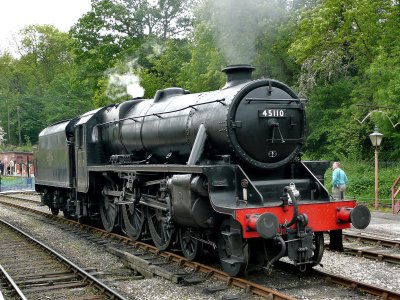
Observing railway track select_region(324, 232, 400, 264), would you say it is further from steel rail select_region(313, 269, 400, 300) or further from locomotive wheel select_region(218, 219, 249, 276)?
locomotive wheel select_region(218, 219, 249, 276)

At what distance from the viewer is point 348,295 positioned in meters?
6.95

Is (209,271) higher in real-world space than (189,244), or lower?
lower

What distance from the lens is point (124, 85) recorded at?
67.0 feet

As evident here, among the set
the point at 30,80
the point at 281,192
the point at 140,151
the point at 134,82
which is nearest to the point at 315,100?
the point at 134,82

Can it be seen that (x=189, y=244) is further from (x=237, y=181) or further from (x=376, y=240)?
(x=376, y=240)

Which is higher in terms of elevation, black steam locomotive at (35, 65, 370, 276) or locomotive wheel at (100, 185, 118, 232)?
black steam locomotive at (35, 65, 370, 276)

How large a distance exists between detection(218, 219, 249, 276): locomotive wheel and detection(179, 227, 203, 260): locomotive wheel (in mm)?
1111

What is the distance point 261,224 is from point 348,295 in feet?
4.95

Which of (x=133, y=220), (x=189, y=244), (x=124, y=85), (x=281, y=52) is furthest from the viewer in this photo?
(x=281, y=52)

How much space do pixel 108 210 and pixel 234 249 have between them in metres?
6.56

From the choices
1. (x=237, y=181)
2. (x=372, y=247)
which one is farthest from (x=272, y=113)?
(x=372, y=247)

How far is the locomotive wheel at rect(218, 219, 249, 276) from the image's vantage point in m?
7.41

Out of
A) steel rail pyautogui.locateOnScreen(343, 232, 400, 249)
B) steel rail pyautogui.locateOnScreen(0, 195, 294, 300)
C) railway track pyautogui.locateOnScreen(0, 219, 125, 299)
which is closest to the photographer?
steel rail pyautogui.locateOnScreen(0, 195, 294, 300)

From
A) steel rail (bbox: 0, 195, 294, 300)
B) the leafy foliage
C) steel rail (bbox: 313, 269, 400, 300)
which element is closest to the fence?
the leafy foliage
